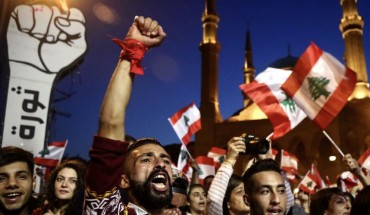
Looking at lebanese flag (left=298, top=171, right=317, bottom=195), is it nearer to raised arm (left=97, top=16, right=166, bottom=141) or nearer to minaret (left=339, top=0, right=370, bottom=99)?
raised arm (left=97, top=16, right=166, bottom=141)

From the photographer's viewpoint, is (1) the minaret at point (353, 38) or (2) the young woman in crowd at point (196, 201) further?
(1) the minaret at point (353, 38)

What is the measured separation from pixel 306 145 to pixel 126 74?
26.0 metres

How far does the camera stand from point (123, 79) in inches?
90.9

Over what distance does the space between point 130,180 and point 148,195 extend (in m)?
0.15

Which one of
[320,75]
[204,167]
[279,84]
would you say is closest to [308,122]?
[204,167]

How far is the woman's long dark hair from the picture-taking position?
3.68 metres

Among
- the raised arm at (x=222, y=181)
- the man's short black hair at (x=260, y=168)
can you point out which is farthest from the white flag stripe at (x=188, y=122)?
the man's short black hair at (x=260, y=168)

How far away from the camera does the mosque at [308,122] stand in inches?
985

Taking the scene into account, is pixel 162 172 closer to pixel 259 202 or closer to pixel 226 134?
pixel 259 202

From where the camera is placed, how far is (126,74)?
91.5 inches

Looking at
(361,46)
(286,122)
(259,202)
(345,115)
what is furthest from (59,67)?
(361,46)

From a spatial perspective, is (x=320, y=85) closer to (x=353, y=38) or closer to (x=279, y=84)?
(x=279, y=84)

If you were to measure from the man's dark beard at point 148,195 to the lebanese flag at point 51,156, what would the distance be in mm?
7494

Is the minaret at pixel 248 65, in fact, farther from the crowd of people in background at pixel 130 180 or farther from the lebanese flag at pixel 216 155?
the crowd of people in background at pixel 130 180
